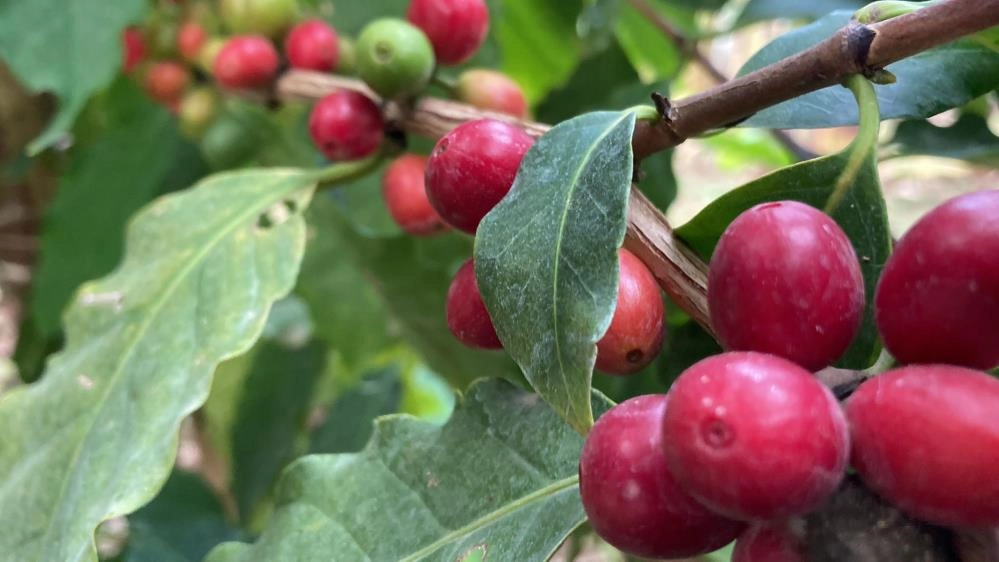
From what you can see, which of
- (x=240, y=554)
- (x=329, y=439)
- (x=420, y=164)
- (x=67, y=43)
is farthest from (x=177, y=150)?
(x=240, y=554)

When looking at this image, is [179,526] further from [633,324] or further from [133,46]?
[633,324]

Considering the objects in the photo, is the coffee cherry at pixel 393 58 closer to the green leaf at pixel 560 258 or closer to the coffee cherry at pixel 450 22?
the coffee cherry at pixel 450 22

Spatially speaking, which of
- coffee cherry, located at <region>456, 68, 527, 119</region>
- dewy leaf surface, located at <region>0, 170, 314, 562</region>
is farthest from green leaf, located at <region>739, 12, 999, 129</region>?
dewy leaf surface, located at <region>0, 170, 314, 562</region>

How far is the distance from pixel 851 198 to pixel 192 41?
813 mm

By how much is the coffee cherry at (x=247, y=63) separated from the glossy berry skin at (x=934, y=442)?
2.18 feet

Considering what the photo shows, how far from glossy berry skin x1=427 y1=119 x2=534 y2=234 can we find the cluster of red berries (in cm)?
13

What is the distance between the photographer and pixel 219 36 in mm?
992

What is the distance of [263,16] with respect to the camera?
84 centimetres

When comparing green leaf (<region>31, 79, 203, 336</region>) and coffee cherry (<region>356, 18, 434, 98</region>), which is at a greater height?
coffee cherry (<region>356, 18, 434, 98</region>)

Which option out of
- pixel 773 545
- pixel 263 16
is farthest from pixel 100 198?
pixel 773 545

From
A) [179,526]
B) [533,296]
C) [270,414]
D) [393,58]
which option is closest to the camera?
[533,296]

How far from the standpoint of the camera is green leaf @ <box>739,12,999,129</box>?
49 centimetres

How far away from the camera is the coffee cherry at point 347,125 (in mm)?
668

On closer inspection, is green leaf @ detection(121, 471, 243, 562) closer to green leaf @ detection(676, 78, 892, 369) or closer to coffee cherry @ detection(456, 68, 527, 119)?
coffee cherry @ detection(456, 68, 527, 119)
